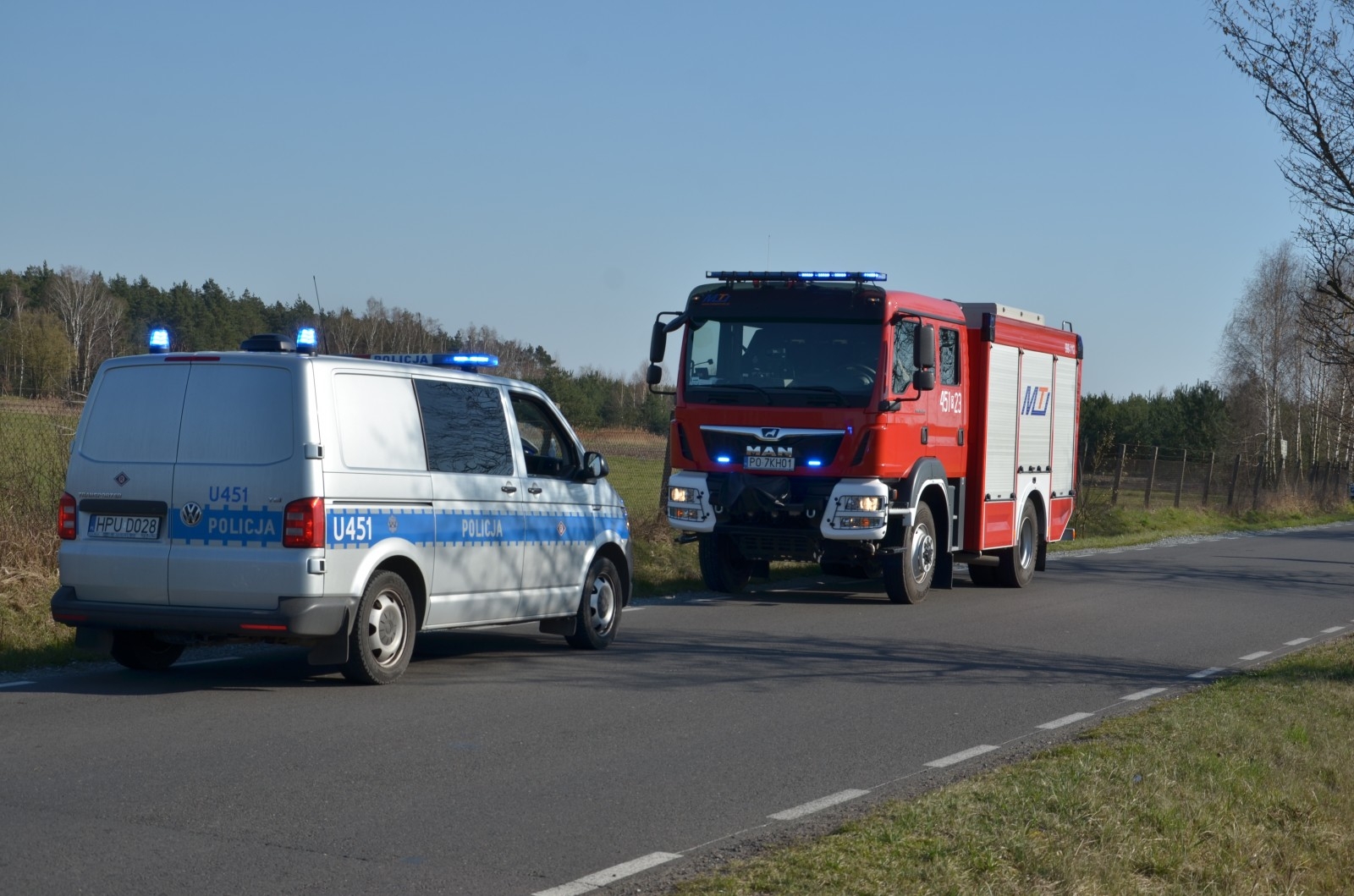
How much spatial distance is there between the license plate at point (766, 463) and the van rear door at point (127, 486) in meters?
7.32

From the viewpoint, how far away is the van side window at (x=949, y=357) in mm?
15992

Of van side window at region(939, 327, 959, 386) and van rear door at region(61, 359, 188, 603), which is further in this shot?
van side window at region(939, 327, 959, 386)

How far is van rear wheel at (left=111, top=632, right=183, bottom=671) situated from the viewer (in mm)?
9414

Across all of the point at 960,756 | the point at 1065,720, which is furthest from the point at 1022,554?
the point at 960,756

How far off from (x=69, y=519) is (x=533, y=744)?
342 cm

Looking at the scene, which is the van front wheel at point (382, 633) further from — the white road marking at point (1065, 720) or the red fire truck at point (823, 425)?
the red fire truck at point (823, 425)

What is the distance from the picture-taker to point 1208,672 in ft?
36.9

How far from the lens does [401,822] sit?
5891 millimetres

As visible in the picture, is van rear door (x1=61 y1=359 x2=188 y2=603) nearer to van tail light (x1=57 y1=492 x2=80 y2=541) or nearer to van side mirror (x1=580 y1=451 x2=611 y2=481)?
van tail light (x1=57 y1=492 x2=80 y2=541)

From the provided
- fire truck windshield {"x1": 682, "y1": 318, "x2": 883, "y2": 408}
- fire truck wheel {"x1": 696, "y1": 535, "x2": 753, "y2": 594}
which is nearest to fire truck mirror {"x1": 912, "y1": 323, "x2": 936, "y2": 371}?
fire truck windshield {"x1": 682, "y1": 318, "x2": 883, "y2": 408}

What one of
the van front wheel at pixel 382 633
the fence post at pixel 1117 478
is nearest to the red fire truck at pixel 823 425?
the van front wheel at pixel 382 633

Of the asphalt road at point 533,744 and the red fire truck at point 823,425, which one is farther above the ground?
the red fire truck at point 823,425

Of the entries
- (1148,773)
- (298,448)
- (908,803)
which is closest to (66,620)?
(298,448)

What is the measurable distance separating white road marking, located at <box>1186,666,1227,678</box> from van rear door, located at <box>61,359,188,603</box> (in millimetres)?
7393
